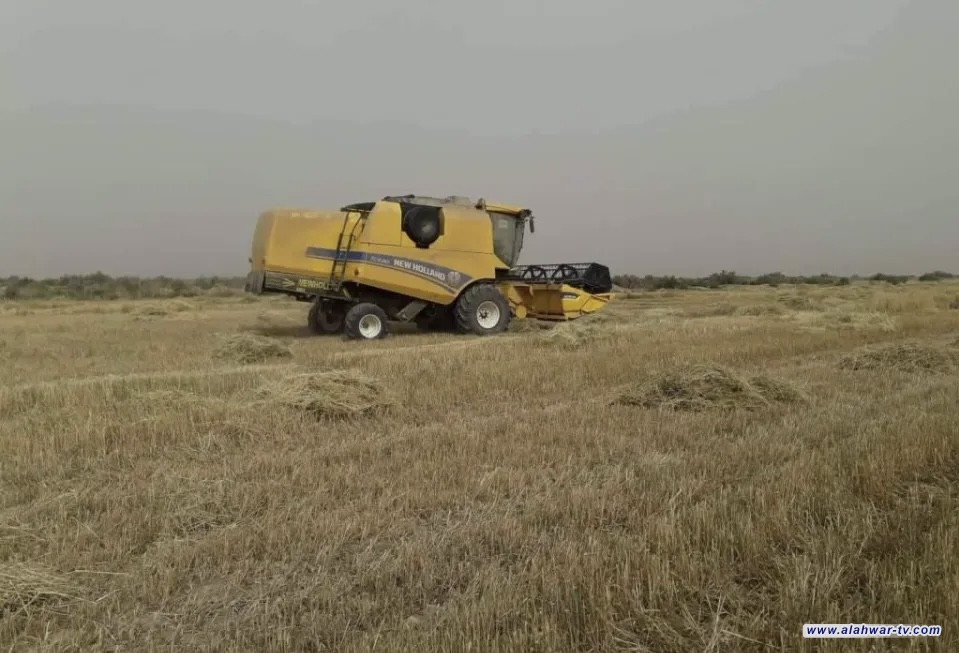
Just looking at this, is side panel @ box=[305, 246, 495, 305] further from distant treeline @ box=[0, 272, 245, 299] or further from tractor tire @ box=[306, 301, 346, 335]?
distant treeline @ box=[0, 272, 245, 299]

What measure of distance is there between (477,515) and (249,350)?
8277mm

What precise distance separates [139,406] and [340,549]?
3851 mm

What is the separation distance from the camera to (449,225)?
14000 millimetres

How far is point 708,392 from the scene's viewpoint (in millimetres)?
6438

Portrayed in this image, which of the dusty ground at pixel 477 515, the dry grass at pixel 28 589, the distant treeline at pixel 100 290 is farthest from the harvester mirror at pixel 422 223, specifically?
the distant treeline at pixel 100 290

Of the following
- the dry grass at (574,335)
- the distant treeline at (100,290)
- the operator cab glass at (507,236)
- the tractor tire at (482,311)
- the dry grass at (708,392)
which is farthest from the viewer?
the distant treeline at (100,290)

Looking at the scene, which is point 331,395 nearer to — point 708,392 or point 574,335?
point 708,392

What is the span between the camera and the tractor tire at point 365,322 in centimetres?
1340

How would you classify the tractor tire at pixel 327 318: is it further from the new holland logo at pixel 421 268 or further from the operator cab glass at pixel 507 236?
the operator cab glass at pixel 507 236

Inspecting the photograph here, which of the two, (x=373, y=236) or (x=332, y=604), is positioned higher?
(x=373, y=236)

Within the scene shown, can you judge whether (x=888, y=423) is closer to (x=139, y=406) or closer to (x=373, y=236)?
(x=139, y=406)

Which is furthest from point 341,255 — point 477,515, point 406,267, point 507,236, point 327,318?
point 477,515

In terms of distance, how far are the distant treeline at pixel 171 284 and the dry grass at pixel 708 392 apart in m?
40.9

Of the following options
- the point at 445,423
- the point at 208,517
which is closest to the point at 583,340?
the point at 445,423
